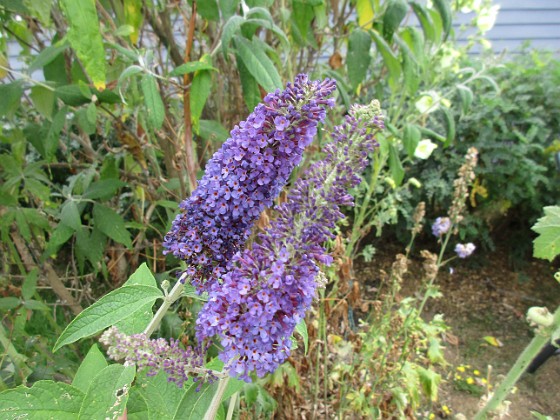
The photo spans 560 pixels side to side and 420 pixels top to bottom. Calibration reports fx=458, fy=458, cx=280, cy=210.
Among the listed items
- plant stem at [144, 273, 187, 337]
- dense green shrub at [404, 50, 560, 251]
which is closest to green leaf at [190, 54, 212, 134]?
plant stem at [144, 273, 187, 337]

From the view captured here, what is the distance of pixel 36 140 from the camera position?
1959 millimetres

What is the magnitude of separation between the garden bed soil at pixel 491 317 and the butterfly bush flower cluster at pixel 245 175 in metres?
2.20

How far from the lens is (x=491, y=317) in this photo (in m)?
3.90

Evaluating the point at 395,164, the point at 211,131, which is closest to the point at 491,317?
the point at 395,164

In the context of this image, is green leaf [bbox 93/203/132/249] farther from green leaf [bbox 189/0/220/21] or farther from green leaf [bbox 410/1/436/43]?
green leaf [bbox 410/1/436/43]

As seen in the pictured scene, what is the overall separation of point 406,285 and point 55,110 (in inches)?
126

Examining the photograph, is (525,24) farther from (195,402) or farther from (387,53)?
(195,402)

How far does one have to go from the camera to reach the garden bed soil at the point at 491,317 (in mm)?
3074

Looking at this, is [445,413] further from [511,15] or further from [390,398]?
[511,15]

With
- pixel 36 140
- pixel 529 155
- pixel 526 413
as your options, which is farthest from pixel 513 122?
pixel 36 140

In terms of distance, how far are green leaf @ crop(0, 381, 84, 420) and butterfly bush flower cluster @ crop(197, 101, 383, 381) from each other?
15.5 inches

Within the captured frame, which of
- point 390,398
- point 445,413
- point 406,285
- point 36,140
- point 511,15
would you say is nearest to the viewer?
point 36,140

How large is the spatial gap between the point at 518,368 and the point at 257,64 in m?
1.11

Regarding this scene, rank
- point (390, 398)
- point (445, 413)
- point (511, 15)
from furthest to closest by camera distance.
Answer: point (511, 15)
point (445, 413)
point (390, 398)
